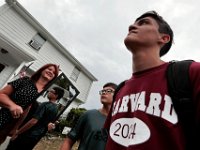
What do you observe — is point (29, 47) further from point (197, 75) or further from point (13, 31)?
point (197, 75)

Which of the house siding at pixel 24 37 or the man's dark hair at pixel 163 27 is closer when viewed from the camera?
the man's dark hair at pixel 163 27

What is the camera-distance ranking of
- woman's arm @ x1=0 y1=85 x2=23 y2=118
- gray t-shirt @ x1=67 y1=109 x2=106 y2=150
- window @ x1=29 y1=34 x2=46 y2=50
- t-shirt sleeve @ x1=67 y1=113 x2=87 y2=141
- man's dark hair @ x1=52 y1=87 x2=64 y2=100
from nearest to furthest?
woman's arm @ x1=0 y1=85 x2=23 y2=118 < gray t-shirt @ x1=67 y1=109 x2=106 y2=150 < t-shirt sleeve @ x1=67 y1=113 x2=87 y2=141 < man's dark hair @ x1=52 y1=87 x2=64 y2=100 < window @ x1=29 y1=34 x2=46 y2=50

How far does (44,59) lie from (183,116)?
688 inches

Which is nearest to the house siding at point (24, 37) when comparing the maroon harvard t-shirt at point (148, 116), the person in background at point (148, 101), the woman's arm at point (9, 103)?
the woman's arm at point (9, 103)

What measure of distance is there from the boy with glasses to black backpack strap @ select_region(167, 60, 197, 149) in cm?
201

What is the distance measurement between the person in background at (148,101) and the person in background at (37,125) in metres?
2.77

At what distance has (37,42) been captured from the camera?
16797 mm

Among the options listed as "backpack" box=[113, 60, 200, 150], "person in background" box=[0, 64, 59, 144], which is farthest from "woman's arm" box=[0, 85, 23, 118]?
"backpack" box=[113, 60, 200, 150]

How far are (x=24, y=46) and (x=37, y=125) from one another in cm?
1249

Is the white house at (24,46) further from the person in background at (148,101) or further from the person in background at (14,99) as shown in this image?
the person in background at (148,101)

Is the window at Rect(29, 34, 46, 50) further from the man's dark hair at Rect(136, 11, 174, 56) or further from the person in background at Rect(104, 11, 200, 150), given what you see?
the person in background at Rect(104, 11, 200, 150)

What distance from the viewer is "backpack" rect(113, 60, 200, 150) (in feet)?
3.57

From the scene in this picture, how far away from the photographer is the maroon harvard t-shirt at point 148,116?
1.14 meters

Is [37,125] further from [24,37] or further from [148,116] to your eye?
[24,37]
